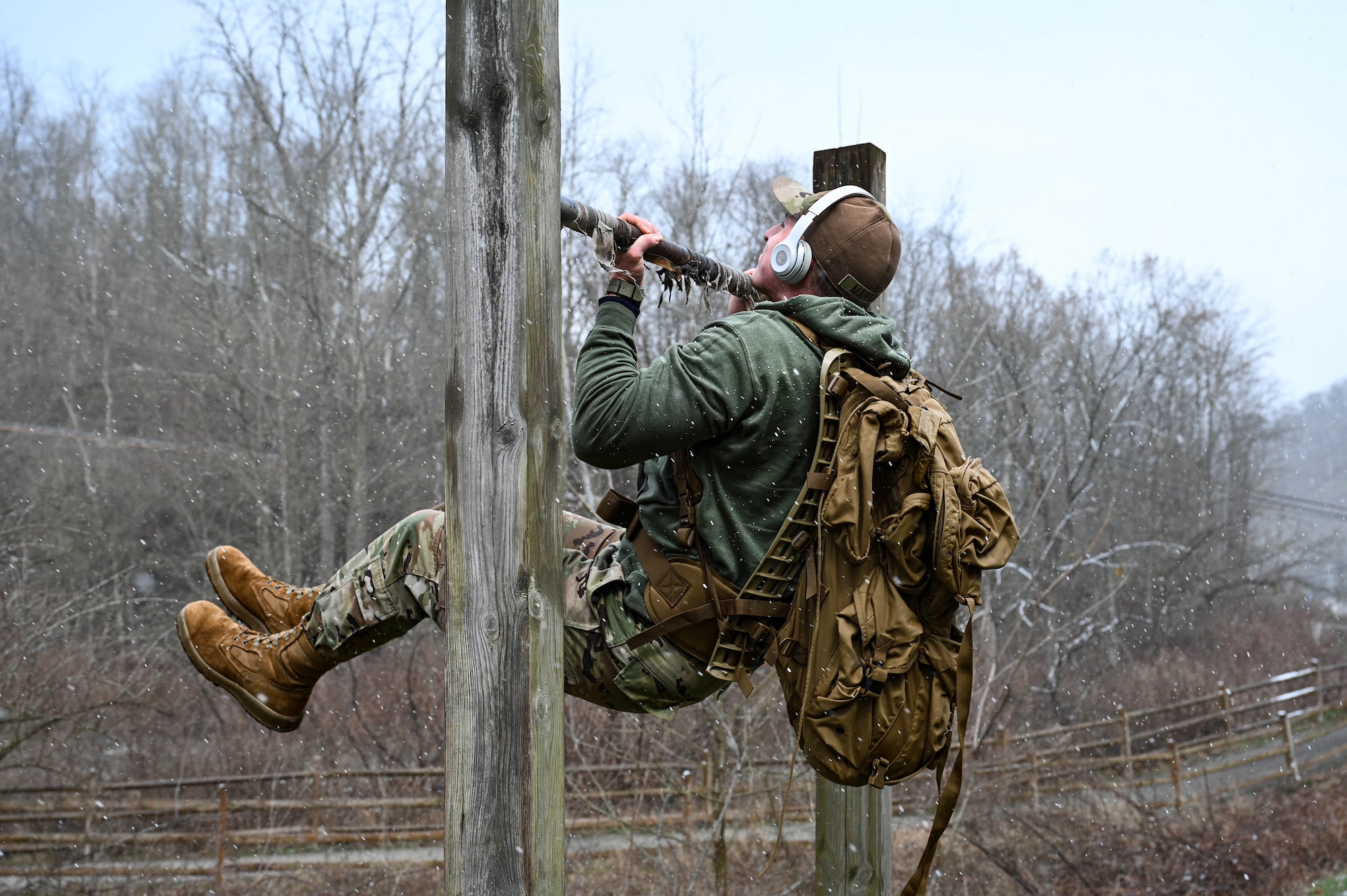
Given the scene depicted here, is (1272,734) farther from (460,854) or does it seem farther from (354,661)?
(460,854)

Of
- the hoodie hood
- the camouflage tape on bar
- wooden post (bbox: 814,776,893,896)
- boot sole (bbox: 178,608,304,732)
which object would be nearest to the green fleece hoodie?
the hoodie hood

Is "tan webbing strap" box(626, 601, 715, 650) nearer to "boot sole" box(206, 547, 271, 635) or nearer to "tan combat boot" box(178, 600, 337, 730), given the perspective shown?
"tan combat boot" box(178, 600, 337, 730)

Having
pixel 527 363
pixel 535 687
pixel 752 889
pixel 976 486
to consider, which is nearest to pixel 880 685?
pixel 976 486

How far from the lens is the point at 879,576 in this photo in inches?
97.8

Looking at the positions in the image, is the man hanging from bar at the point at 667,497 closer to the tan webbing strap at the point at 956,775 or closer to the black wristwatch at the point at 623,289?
the black wristwatch at the point at 623,289

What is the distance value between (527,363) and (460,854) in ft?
2.82

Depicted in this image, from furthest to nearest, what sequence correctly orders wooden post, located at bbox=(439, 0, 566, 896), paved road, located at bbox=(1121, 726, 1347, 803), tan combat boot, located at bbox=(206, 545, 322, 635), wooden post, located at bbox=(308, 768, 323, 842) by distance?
1. paved road, located at bbox=(1121, 726, 1347, 803)
2. wooden post, located at bbox=(308, 768, 323, 842)
3. tan combat boot, located at bbox=(206, 545, 322, 635)
4. wooden post, located at bbox=(439, 0, 566, 896)

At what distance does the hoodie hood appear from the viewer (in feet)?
8.44

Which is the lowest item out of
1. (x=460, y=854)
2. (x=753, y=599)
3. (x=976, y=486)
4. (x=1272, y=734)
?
(x=1272, y=734)

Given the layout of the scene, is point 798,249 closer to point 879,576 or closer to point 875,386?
point 875,386

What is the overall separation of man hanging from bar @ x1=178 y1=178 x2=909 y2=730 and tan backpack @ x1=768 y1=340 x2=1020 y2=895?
0.36ft

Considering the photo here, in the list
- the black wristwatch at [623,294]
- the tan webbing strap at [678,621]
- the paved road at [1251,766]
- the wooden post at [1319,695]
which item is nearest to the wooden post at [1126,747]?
the paved road at [1251,766]

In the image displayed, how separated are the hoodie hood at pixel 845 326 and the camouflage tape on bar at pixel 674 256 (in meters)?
0.38

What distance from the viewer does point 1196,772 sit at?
13828mm
